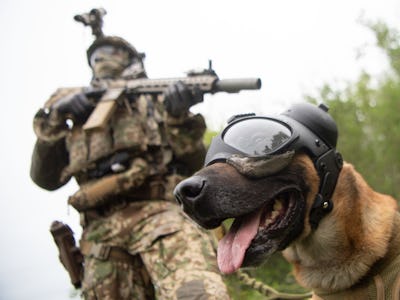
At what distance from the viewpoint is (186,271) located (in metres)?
3.06

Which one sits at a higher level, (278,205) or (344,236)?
(278,205)

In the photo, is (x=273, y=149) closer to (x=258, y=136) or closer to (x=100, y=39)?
(x=258, y=136)

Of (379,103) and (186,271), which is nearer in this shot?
(186,271)

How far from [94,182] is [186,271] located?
1.29m

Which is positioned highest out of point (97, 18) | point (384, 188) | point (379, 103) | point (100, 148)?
point (97, 18)

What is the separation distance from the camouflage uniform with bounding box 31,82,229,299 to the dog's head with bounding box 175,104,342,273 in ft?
3.42

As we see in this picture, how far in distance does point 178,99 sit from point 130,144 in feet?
1.90

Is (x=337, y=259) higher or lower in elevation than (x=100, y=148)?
lower

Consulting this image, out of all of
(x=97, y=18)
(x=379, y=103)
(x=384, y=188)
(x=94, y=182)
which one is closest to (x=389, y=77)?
(x=379, y=103)

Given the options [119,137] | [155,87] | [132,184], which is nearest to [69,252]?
[132,184]

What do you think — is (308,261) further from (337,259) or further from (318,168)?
(318,168)

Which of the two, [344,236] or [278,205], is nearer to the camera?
[278,205]

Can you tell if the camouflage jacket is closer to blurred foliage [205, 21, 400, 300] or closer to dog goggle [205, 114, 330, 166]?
dog goggle [205, 114, 330, 166]

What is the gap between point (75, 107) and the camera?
430cm
